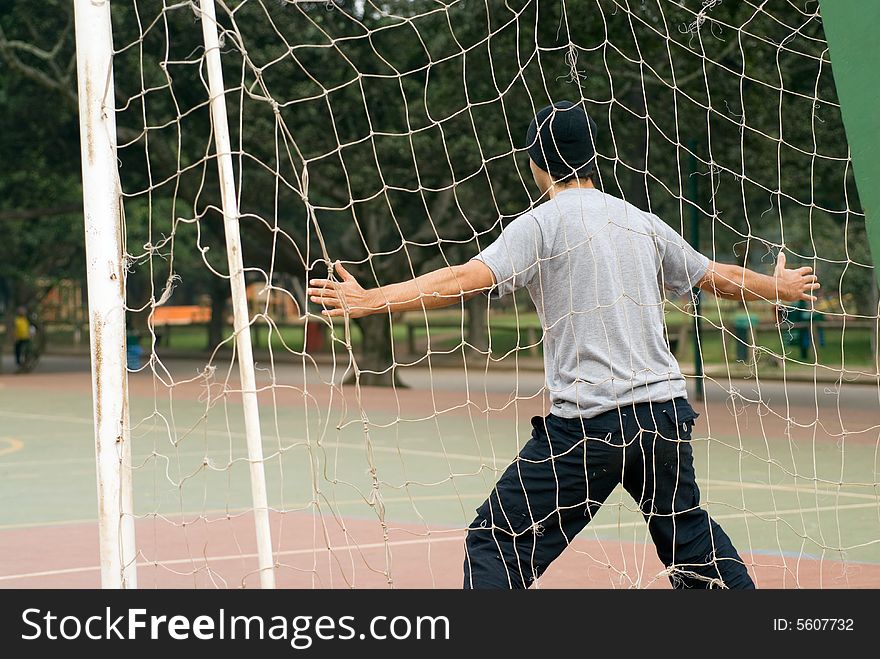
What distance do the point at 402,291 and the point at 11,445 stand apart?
459 inches

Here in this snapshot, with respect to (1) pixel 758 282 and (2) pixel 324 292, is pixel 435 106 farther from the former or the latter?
(2) pixel 324 292

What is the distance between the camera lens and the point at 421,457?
43.4ft

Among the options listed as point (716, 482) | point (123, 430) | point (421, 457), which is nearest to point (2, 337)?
point (421, 457)

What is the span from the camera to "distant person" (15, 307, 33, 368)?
30.7 metres

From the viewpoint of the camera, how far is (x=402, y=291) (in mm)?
4195

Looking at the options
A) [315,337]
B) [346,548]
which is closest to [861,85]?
[346,548]

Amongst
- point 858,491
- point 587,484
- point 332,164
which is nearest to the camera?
point 587,484

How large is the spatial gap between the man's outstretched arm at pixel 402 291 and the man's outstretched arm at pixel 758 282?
91cm

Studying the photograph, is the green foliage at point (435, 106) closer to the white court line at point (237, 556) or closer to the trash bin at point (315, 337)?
the trash bin at point (315, 337)

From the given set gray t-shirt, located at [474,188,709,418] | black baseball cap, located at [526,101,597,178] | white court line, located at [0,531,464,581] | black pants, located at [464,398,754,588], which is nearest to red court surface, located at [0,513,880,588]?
white court line, located at [0,531,464,581]

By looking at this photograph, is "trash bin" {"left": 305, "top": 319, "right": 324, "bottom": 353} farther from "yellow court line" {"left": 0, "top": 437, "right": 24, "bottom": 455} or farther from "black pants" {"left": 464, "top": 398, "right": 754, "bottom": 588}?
"black pants" {"left": 464, "top": 398, "right": 754, "bottom": 588}

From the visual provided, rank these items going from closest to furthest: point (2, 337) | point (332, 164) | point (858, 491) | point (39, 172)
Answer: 1. point (858, 491)
2. point (332, 164)
3. point (39, 172)
4. point (2, 337)

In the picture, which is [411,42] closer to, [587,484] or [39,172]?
[39,172]
